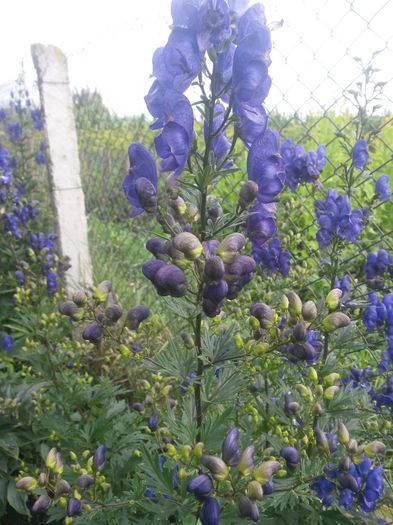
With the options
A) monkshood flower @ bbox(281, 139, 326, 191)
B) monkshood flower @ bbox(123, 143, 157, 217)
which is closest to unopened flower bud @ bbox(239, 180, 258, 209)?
monkshood flower @ bbox(123, 143, 157, 217)

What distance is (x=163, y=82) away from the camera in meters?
0.95

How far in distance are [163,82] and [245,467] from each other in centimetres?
66

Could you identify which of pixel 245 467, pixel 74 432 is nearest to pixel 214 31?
pixel 245 467

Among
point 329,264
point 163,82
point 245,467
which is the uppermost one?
point 163,82

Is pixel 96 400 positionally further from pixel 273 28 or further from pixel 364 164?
pixel 273 28

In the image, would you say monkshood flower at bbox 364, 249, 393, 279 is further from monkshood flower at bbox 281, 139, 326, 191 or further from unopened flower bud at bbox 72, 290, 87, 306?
unopened flower bud at bbox 72, 290, 87, 306

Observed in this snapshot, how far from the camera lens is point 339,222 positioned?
1.51 meters

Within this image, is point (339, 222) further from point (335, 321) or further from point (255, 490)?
point (255, 490)

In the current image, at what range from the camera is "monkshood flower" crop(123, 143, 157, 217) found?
944 mm

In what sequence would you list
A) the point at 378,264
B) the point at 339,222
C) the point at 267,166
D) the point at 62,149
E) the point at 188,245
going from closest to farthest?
the point at 188,245, the point at 267,166, the point at 339,222, the point at 378,264, the point at 62,149

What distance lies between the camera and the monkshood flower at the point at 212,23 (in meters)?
0.86

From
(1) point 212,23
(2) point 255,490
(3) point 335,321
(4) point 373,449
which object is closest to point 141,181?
(1) point 212,23

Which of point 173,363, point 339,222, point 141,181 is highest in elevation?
point 141,181

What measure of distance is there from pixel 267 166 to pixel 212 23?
0.25m
